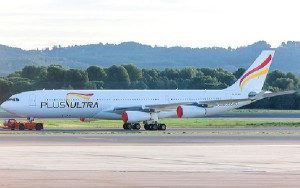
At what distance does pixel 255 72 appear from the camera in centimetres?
9538

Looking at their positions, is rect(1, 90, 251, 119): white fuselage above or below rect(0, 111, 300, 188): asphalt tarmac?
above

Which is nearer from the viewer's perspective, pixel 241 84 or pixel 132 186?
pixel 132 186

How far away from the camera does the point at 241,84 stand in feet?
309

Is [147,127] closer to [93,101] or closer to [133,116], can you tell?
[133,116]

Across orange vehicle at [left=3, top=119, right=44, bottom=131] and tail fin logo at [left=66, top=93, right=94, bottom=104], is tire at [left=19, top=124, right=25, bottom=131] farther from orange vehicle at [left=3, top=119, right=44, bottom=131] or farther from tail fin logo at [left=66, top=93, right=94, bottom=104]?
tail fin logo at [left=66, top=93, right=94, bottom=104]

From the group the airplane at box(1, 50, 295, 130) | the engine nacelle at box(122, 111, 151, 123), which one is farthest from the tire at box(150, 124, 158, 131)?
the engine nacelle at box(122, 111, 151, 123)

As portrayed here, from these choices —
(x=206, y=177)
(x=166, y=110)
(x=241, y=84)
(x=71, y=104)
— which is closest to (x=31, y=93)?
(x=71, y=104)

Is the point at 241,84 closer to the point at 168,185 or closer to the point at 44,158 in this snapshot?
the point at 44,158

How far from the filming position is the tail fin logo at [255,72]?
3718 inches

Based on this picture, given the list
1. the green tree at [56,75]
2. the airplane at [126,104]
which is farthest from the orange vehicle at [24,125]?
the green tree at [56,75]

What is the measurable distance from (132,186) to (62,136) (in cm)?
3728

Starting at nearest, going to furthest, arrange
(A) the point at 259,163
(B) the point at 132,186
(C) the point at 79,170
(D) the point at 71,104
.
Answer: (B) the point at 132,186
(C) the point at 79,170
(A) the point at 259,163
(D) the point at 71,104

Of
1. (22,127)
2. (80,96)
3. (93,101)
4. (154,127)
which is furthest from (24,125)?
(154,127)

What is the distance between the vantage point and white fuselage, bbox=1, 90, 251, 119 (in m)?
83.9
